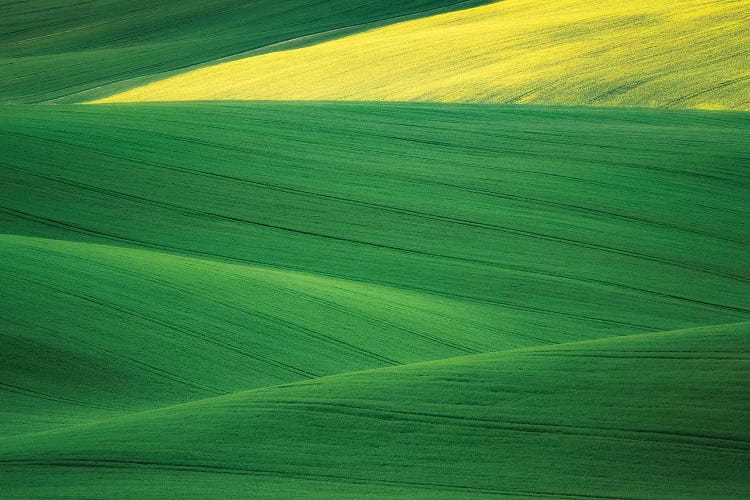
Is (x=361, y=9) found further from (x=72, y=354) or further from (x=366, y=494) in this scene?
(x=366, y=494)

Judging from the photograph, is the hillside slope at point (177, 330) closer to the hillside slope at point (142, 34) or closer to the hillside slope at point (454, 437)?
the hillside slope at point (454, 437)

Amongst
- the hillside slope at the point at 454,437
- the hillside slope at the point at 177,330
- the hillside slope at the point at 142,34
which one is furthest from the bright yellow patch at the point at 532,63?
the hillside slope at the point at 454,437

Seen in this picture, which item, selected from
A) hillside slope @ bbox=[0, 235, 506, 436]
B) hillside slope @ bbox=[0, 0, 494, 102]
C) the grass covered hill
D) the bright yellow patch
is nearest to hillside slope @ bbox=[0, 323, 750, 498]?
the grass covered hill

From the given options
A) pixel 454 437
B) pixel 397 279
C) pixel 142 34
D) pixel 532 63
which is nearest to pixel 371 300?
pixel 397 279

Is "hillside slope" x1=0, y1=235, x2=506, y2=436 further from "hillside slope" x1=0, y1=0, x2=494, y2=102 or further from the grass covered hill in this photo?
"hillside slope" x1=0, y1=0, x2=494, y2=102

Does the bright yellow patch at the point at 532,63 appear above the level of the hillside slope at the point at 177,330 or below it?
above

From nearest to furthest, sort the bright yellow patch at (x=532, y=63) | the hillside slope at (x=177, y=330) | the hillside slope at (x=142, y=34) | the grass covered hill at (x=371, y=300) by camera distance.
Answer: the grass covered hill at (x=371, y=300), the hillside slope at (x=177, y=330), the bright yellow patch at (x=532, y=63), the hillside slope at (x=142, y=34)

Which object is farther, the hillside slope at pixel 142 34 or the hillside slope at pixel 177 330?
the hillside slope at pixel 142 34
